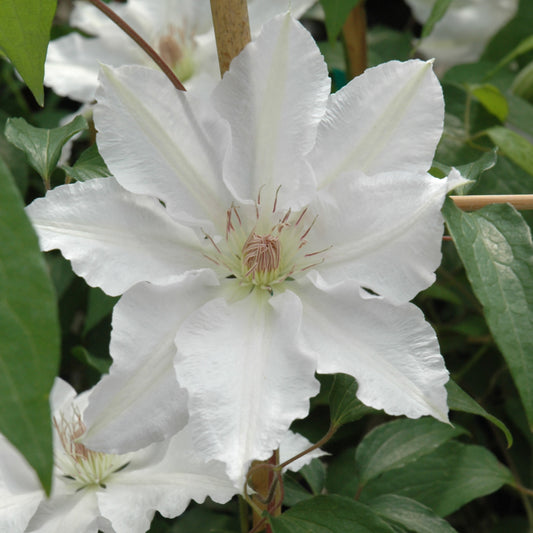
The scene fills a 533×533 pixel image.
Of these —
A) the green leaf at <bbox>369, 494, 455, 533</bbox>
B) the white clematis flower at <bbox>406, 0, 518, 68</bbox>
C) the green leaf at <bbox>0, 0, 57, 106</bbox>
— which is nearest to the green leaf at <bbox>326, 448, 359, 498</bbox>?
the green leaf at <bbox>369, 494, 455, 533</bbox>

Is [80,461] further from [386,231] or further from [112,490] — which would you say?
[386,231]

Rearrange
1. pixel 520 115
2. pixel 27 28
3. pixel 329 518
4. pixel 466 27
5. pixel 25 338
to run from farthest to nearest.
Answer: pixel 466 27, pixel 520 115, pixel 329 518, pixel 27 28, pixel 25 338

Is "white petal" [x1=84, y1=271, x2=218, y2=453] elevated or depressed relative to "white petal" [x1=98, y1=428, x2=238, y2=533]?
elevated

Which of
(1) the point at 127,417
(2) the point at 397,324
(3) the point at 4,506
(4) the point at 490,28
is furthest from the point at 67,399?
(4) the point at 490,28

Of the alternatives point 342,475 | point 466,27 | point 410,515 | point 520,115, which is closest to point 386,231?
point 410,515

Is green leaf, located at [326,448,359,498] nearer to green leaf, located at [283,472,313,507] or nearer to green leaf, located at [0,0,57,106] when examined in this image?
green leaf, located at [283,472,313,507]

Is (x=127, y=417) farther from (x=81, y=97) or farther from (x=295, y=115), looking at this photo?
(x=81, y=97)
